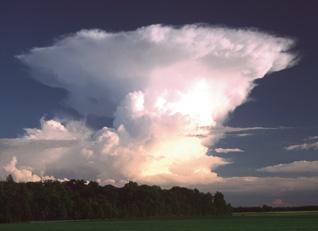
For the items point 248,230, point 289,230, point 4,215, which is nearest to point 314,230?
point 289,230

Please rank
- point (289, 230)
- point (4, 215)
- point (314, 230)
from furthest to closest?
point (4, 215)
point (289, 230)
point (314, 230)

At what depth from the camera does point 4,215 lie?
191750 millimetres

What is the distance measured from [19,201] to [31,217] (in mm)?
7293

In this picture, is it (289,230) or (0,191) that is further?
(0,191)

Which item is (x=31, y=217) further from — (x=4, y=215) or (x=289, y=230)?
(x=289, y=230)

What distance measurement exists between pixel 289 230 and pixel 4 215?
14088cm

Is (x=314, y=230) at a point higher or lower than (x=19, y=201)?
lower

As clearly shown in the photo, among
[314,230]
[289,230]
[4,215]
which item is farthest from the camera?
[4,215]

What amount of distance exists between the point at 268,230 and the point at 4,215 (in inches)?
5460

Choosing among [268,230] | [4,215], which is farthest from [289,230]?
[4,215]

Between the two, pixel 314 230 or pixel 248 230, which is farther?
pixel 248 230

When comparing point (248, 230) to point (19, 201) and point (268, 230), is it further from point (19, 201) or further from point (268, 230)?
point (19, 201)

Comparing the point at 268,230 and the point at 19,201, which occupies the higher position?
the point at 19,201

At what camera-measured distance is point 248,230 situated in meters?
74.0
